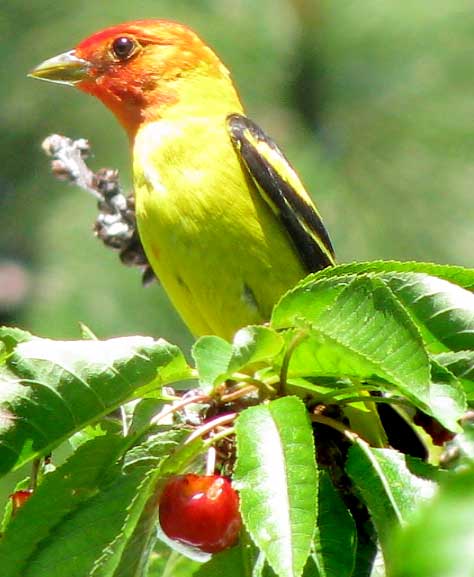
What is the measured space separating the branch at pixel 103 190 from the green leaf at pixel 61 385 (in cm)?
177

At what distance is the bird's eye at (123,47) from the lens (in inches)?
160

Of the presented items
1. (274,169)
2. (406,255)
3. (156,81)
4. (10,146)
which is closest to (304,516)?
(274,169)

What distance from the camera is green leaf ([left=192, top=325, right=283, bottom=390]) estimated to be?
177 centimetres

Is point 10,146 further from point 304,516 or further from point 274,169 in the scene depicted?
point 304,516

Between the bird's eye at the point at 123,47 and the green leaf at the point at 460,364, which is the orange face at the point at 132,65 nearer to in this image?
the bird's eye at the point at 123,47

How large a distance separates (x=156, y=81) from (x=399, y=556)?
338 centimetres

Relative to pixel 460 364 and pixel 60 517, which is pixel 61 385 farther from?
pixel 460 364

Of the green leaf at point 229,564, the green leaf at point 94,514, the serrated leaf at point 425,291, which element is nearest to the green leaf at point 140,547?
the green leaf at point 94,514

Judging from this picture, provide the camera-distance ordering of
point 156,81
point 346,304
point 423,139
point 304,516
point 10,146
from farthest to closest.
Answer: point 10,146, point 423,139, point 156,81, point 346,304, point 304,516

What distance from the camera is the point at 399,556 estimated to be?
0.75 metres

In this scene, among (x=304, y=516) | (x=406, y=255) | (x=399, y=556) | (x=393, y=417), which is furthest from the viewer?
(x=406, y=255)

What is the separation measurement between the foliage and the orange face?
6.62ft

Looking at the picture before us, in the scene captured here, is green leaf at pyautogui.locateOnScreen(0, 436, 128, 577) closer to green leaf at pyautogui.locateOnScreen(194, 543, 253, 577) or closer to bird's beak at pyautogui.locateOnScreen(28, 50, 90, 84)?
green leaf at pyautogui.locateOnScreen(194, 543, 253, 577)

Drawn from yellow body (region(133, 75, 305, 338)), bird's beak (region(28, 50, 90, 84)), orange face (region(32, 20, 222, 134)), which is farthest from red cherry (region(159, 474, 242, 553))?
bird's beak (region(28, 50, 90, 84))
